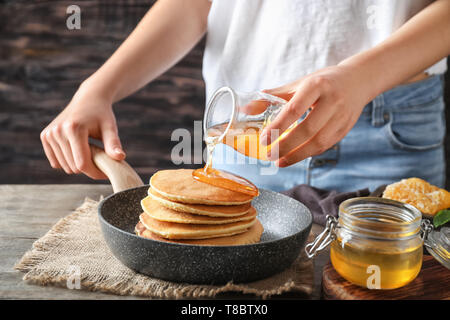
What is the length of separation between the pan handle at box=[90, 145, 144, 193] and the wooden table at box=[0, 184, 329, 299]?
176 mm

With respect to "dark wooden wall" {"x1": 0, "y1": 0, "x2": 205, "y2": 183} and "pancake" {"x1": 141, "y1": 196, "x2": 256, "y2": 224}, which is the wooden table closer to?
"pancake" {"x1": 141, "y1": 196, "x2": 256, "y2": 224}

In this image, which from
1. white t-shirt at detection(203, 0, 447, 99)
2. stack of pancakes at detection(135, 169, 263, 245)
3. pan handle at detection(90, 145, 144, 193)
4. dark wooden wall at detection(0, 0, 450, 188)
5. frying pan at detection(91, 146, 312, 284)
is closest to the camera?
frying pan at detection(91, 146, 312, 284)

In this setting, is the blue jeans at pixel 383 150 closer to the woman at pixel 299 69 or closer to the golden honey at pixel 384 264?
the woman at pixel 299 69

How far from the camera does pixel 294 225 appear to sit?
Result: 108 centimetres

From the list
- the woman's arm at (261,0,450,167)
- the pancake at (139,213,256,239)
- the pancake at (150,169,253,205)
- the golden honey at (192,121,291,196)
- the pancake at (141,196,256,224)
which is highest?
the woman's arm at (261,0,450,167)

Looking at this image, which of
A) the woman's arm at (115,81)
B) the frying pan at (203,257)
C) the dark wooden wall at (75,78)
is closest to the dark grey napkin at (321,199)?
the frying pan at (203,257)

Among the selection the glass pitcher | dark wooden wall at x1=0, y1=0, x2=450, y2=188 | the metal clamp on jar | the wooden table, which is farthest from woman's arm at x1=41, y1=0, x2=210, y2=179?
dark wooden wall at x1=0, y1=0, x2=450, y2=188

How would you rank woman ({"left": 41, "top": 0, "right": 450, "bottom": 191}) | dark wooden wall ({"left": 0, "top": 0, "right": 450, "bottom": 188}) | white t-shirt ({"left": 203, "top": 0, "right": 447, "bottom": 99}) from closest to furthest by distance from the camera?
1. woman ({"left": 41, "top": 0, "right": 450, "bottom": 191})
2. white t-shirt ({"left": 203, "top": 0, "right": 447, "bottom": 99})
3. dark wooden wall ({"left": 0, "top": 0, "right": 450, "bottom": 188})

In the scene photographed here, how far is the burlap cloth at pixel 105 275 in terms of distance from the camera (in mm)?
830

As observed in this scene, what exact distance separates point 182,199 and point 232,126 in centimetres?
18

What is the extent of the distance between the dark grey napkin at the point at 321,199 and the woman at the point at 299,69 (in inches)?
6.1

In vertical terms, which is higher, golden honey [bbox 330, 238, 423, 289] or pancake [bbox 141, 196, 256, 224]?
pancake [bbox 141, 196, 256, 224]

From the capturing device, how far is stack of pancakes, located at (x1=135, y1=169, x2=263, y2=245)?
916 millimetres
